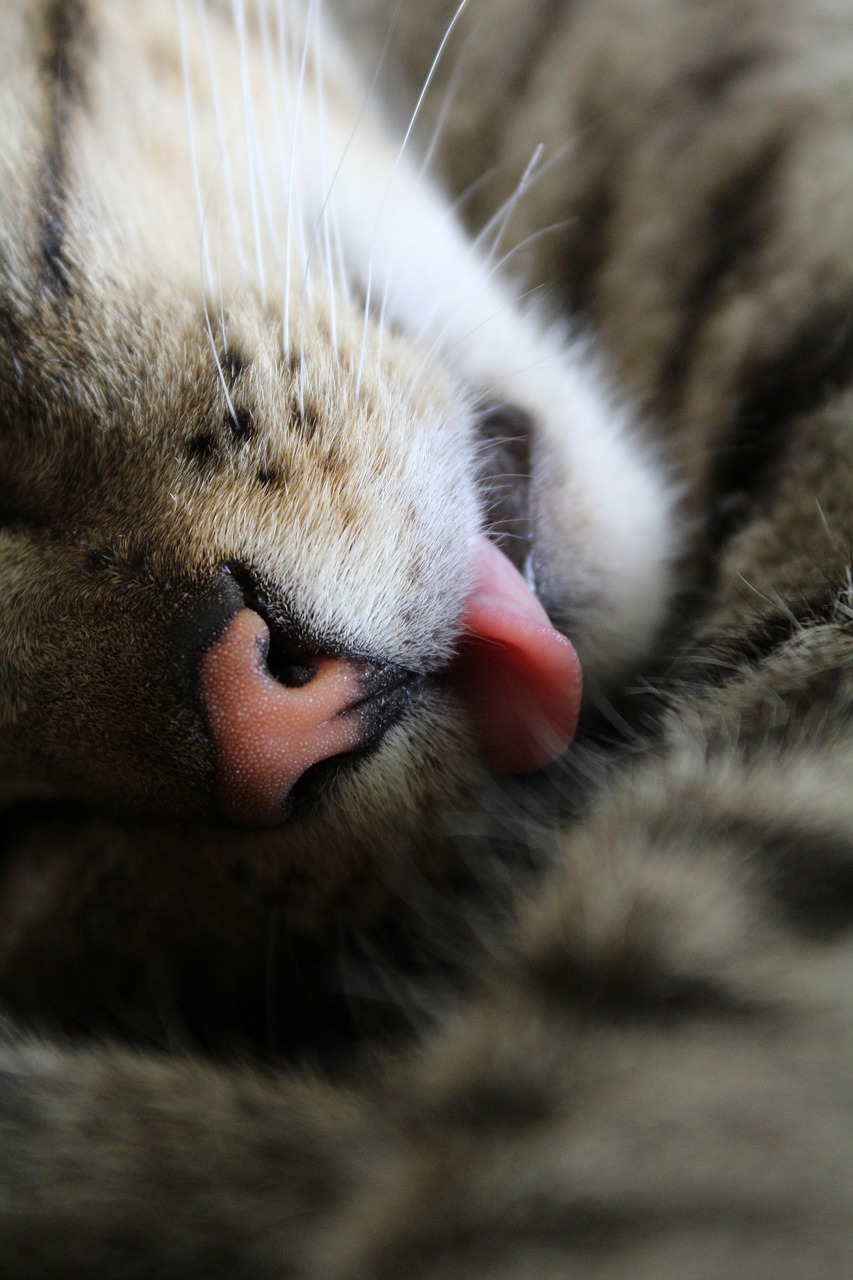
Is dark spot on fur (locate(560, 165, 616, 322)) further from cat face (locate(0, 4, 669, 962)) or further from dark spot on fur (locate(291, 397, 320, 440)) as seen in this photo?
dark spot on fur (locate(291, 397, 320, 440))

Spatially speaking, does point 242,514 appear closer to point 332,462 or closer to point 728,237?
point 332,462

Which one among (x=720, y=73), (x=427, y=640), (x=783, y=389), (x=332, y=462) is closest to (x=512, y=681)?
(x=427, y=640)

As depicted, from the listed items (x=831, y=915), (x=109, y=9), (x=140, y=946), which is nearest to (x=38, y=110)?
(x=109, y=9)

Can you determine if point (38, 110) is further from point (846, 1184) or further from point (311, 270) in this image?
point (846, 1184)

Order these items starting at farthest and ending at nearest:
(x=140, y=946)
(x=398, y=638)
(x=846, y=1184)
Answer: (x=140, y=946)
(x=398, y=638)
(x=846, y=1184)

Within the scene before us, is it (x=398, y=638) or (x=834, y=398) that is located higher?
(x=834, y=398)

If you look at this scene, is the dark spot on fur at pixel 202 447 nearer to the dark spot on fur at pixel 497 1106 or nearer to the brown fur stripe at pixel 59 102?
the brown fur stripe at pixel 59 102

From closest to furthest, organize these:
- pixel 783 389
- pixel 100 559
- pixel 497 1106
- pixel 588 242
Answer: pixel 497 1106 → pixel 100 559 → pixel 783 389 → pixel 588 242
